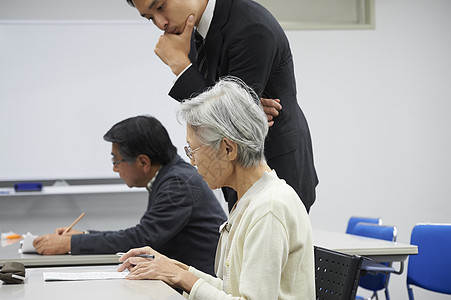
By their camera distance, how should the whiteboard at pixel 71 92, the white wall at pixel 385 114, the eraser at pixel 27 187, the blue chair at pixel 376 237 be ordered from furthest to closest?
the white wall at pixel 385 114, the whiteboard at pixel 71 92, the eraser at pixel 27 187, the blue chair at pixel 376 237

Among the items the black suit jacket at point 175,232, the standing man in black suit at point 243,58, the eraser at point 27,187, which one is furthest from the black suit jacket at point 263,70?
the eraser at point 27,187

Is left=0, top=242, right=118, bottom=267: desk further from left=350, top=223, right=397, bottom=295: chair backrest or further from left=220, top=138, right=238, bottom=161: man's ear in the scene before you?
left=350, top=223, right=397, bottom=295: chair backrest

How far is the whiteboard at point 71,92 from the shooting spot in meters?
4.76

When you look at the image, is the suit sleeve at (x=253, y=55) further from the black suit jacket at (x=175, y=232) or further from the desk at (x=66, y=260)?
the desk at (x=66, y=260)

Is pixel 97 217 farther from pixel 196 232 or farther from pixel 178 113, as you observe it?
pixel 178 113

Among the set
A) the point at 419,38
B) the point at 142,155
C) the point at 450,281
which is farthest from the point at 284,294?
the point at 419,38

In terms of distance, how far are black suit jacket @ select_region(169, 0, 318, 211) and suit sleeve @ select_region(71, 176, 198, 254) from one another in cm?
85

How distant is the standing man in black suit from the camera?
162 cm

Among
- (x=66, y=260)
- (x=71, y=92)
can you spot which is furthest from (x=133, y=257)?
(x=71, y=92)

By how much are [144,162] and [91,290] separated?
4.45ft

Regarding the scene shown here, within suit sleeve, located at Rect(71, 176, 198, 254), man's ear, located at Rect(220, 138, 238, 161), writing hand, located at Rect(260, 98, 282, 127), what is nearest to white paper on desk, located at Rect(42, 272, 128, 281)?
man's ear, located at Rect(220, 138, 238, 161)

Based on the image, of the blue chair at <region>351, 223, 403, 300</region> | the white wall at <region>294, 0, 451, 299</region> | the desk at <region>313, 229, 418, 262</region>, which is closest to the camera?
the desk at <region>313, 229, 418, 262</region>

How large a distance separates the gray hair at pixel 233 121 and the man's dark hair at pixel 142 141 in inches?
51.3

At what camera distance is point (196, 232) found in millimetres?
2523
